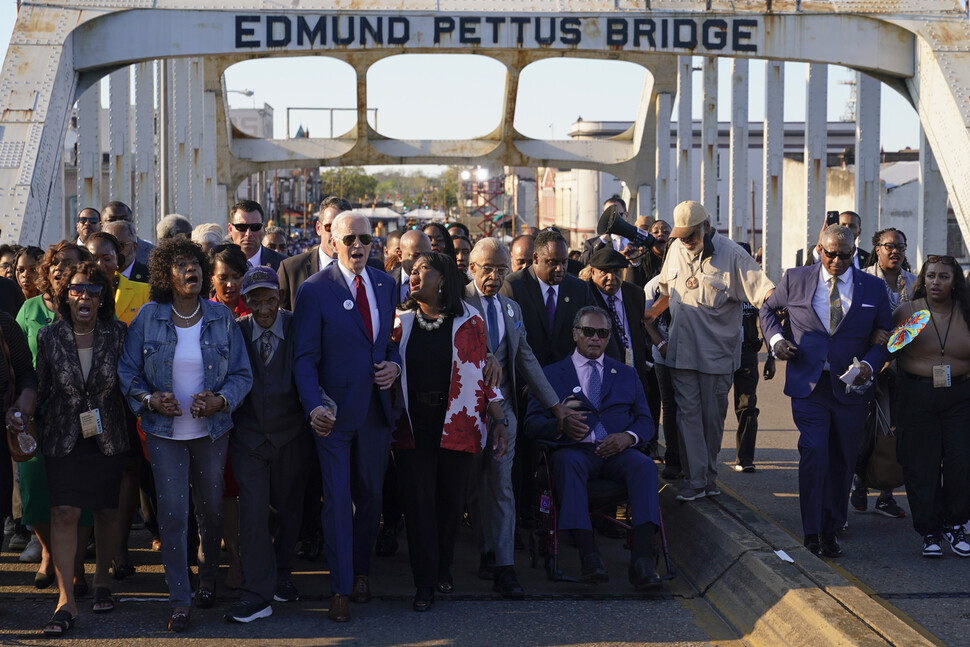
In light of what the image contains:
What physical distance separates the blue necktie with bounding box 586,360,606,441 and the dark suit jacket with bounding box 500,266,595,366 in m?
0.54

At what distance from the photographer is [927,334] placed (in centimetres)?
726

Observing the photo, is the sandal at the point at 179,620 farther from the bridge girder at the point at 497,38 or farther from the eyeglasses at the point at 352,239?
the bridge girder at the point at 497,38

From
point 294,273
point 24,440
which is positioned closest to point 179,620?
point 24,440

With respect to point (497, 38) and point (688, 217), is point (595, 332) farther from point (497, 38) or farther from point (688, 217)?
point (497, 38)

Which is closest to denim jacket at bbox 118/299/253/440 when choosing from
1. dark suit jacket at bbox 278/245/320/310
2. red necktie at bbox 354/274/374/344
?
red necktie at bbox 354/274/374/344

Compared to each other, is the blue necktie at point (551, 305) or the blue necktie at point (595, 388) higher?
the blue necktie at point (551, 305)

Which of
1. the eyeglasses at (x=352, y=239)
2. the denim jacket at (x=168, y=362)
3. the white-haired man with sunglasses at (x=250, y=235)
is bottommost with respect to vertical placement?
the denim jacket at (x=168, y=362)

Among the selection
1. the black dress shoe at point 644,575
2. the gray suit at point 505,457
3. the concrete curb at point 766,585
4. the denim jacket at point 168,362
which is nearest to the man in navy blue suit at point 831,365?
the concrete curb at point 766,585

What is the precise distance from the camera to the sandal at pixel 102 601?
600 centimetres

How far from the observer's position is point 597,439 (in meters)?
6.95

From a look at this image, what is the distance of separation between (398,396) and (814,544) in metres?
2.77

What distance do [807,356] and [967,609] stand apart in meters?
1.87

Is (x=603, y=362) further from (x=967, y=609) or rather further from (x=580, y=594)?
(x=967, y=609)

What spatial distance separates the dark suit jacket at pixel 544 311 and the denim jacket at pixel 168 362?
7.24 ft
